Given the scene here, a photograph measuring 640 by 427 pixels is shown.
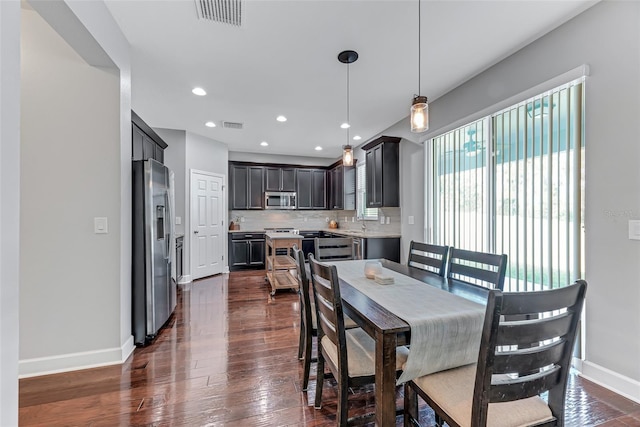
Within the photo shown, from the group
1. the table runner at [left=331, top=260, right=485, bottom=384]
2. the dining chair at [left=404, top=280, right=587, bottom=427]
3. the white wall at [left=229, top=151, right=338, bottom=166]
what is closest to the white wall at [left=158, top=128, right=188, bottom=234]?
the white wall at [left=229, top=151, right=338, bottom=166]

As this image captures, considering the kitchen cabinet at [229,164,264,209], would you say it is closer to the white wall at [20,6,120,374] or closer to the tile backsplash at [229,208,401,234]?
the tile backsplash at [229,208,401,234]

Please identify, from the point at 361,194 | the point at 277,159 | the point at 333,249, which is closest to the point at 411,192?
the point at 361,194

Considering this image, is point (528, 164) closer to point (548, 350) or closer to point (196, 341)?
point (548, 350)

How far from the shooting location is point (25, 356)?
2.12 m

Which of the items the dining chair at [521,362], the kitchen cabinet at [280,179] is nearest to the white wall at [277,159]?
the kitchen cabinet at [280,179]

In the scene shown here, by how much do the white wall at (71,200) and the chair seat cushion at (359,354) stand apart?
188cm

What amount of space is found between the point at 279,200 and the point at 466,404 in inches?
231

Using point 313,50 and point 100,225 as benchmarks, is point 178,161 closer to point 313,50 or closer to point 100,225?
point 100,225

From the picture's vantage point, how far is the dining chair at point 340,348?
137cm

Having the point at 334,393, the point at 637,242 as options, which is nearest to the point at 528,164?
the point at 637,242

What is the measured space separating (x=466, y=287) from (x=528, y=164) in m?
1.49

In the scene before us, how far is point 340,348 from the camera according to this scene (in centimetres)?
139

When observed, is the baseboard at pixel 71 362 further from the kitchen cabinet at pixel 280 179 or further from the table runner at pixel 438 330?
the kitchen cabinet at pixel 280 179

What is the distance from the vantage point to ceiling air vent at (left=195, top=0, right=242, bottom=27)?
77.2 inches
